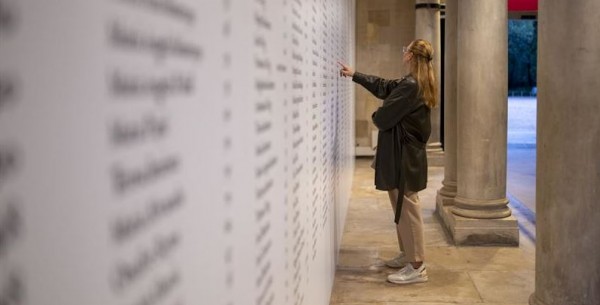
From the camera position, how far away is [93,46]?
Result: 682 millimetres

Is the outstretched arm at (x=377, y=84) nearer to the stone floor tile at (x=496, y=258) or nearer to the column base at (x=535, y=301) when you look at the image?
the stone floor tile at (x=496, y=258)

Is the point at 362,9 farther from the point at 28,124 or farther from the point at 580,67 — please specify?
the point at 28,124

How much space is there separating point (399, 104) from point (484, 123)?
185cm

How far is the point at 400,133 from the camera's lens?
486cm

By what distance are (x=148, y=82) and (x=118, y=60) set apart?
93 millimetres

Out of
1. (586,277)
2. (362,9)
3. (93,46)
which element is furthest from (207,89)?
(362,9)

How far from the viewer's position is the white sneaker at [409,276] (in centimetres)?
496

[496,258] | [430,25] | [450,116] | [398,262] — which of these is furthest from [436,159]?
[398,262]

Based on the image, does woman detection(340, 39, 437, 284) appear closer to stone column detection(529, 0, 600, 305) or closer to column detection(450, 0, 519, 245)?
stone column detection(529, 0, 600, 305)

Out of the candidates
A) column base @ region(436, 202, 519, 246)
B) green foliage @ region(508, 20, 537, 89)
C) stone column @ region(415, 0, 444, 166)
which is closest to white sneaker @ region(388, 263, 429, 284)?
column base @ region(436, 202, 519, 246)

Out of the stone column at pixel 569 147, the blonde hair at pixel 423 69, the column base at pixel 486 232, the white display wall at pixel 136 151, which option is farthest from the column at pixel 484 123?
the white display wall at pixel 136 151

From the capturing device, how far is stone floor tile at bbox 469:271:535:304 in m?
4.66

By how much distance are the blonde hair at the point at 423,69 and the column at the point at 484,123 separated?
1.62m

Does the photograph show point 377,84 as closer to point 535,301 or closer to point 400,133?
point 400,133
